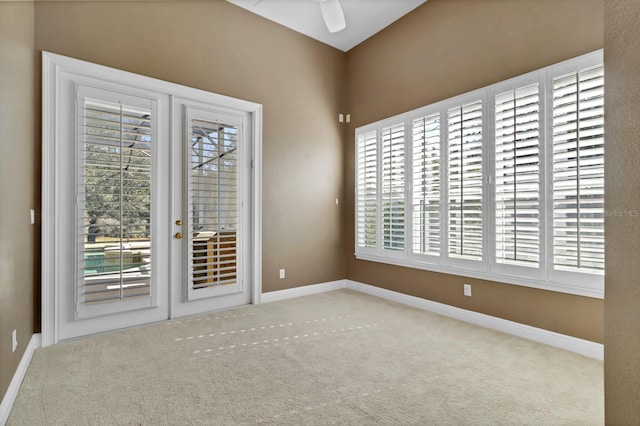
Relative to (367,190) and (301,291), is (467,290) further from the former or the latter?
(301,291)

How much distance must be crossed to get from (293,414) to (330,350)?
885 millimetres

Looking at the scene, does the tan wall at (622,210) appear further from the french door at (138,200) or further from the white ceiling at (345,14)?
the french door at (138,200)

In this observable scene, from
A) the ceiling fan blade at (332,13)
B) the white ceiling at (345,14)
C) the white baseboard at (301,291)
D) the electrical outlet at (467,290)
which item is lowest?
the white baseboard at (301,291)

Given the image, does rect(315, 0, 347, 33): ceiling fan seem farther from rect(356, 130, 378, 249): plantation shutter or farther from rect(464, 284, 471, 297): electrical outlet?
rect(464, 284, 471, 297): electrical outlet

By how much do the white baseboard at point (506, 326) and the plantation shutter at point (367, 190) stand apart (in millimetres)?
727

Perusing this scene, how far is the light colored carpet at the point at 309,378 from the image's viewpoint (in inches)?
72.0

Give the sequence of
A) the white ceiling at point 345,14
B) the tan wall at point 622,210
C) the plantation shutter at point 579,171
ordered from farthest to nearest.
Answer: the white ceiling at point 345,14 < the plantation shutter at point 579,171 < the tan wall at point 622,210

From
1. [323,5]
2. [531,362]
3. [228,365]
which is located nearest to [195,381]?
[228,365]

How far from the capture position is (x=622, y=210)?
3.80ft

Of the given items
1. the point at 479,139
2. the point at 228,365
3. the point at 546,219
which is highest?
the point at 479,139

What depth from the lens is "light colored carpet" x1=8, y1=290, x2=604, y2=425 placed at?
183 centimetres

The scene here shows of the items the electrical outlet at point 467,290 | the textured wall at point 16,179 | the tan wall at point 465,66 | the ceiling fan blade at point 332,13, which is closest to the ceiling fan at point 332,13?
the ceiling fan blade at point 332,13

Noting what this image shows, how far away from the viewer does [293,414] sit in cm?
184

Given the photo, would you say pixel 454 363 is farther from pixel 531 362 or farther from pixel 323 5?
pixel 323 5
